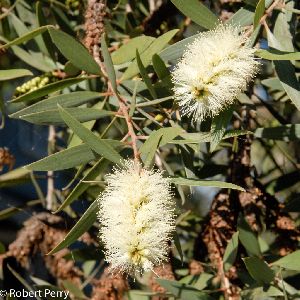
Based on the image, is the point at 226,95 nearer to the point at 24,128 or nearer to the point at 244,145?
the point at 244,145

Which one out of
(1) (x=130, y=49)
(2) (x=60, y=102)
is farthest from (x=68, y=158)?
(1) (x=130, y=49)

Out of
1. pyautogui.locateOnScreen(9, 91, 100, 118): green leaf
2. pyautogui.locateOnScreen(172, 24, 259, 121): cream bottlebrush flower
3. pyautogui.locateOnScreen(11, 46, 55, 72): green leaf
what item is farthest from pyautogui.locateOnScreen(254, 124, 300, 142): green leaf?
pyautogui.locateOnScreen(11, 46, 55, 72): green leaf

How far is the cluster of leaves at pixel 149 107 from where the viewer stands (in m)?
1.07

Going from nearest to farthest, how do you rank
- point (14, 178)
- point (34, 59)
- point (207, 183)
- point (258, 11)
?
point (207, 183) < point (258, 11) < point (34, 59) < point (14, 178)

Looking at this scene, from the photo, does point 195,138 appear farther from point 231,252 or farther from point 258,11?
point 231,252

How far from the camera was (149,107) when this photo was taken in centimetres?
136

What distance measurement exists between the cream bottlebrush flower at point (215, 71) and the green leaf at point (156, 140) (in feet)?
0.25

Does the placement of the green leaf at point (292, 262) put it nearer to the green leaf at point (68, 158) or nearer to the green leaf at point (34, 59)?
the green leaf at point (68, 158)

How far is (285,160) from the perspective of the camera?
2.14 meters

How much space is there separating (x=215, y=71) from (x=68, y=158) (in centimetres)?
36

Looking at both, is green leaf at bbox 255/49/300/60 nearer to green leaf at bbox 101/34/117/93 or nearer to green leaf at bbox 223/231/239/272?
green leaf at bbox 101/34/117/93

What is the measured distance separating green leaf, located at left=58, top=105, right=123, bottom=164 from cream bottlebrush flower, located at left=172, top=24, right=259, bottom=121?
0.63 ft

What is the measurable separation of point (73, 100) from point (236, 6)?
0.69 metres

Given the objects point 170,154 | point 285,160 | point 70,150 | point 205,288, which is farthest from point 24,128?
point 70,150
